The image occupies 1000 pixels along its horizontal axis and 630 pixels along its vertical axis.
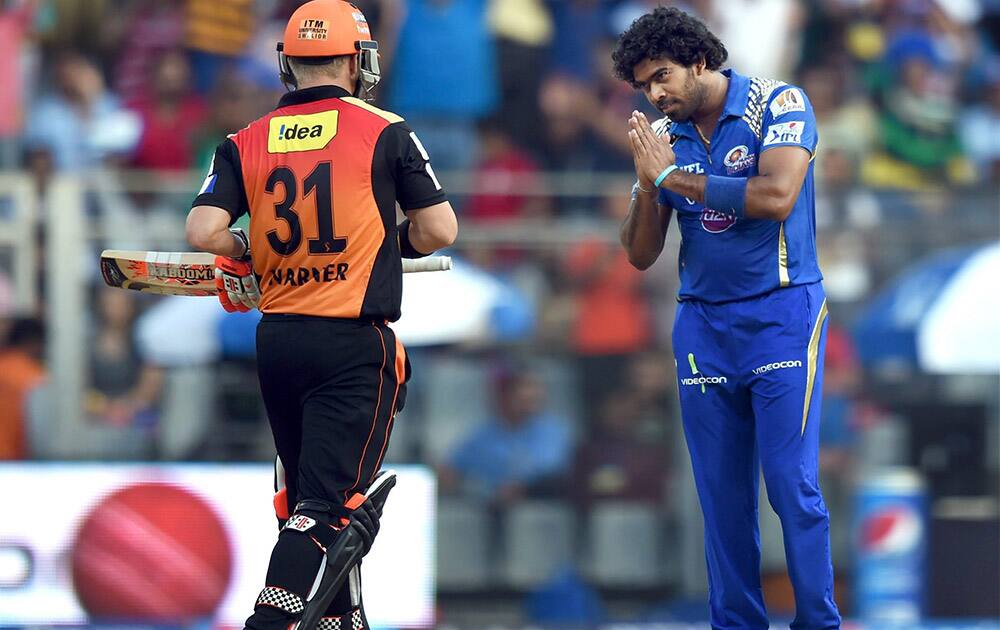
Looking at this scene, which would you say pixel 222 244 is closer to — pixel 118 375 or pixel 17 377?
pixel 118 375

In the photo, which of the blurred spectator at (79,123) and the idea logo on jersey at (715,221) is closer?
the idea logo on jersey at (715,221)

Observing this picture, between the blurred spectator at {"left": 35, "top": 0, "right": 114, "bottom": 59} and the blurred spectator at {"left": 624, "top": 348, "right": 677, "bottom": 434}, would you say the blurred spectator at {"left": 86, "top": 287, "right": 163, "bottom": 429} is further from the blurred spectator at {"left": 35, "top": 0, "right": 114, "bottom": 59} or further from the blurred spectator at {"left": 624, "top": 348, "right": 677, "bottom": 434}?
the blurred spectator at {"left": 624, "top": 348, "right": 677, "bottom": 434}

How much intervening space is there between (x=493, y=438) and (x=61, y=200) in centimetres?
277

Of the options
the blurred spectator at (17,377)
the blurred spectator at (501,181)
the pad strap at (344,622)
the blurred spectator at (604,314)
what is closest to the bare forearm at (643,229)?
the pad strap at (344,622)

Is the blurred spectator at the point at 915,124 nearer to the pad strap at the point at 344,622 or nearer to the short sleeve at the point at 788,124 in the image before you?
the short sleeve at the point at 788,124

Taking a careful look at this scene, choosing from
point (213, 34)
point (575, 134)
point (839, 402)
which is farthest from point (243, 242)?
point (213, 34)

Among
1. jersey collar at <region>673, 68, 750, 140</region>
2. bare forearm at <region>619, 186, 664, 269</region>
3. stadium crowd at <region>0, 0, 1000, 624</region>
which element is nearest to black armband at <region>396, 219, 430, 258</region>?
bare forearm at <region>619, 186, 664, 269</region>

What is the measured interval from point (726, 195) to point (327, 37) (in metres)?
1.45

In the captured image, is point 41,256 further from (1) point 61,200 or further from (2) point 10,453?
(2) point 10,453

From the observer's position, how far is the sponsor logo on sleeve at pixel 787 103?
550 cm

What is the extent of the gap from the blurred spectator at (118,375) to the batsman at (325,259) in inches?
140

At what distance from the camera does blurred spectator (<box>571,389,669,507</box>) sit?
916 centimetres

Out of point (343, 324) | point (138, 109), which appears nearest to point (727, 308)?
point (343, 324)

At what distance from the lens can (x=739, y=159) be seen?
5578mm
